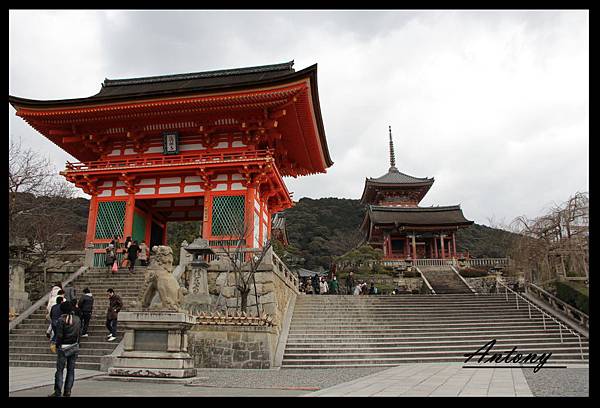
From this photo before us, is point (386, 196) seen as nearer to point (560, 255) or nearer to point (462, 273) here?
point (462, 273)

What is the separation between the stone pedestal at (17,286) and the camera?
14.3m

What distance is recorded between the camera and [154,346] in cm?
888

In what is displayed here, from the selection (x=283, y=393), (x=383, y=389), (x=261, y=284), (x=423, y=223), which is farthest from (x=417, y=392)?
(x=423, y=223)

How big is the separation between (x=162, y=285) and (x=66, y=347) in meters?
2.59

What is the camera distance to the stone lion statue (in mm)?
9078

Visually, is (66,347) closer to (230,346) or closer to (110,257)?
(230,346)

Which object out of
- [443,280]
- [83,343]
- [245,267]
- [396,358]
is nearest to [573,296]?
[396,358]

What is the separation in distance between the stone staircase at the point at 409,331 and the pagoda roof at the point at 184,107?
845 centimetres

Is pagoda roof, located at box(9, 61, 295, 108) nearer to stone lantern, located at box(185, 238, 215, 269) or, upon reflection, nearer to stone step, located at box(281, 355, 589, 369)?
stone lantern, located at box(185, 238, 215, 269)

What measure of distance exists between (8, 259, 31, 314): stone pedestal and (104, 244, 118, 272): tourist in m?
2.85

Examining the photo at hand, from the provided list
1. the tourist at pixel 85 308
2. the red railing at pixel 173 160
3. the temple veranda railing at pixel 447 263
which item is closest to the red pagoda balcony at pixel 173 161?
the red railing at pixel 173 160

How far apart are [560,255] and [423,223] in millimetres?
24688

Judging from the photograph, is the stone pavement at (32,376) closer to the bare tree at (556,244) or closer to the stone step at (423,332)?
the stone step at (423,332)

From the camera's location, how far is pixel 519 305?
18.9 m
